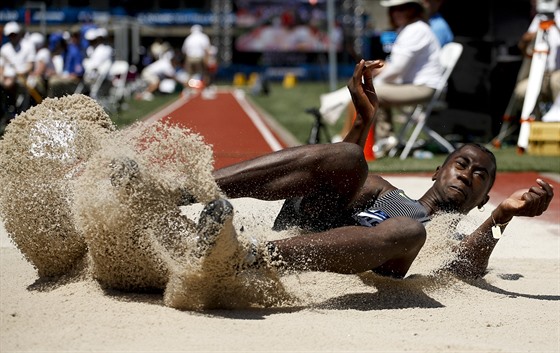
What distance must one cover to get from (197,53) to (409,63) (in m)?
20.3

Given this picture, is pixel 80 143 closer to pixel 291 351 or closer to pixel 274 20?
pixel 291 351

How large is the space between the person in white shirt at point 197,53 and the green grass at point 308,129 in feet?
6.79

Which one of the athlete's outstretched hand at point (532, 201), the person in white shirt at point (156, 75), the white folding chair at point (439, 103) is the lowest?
the person in white shirt at point (156, 75)

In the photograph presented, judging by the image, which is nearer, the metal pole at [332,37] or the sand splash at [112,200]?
the sand splash at [112,200]

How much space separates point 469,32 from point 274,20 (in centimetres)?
2763

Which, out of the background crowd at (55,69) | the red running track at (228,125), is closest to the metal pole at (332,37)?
A: the red running track at (228,125)

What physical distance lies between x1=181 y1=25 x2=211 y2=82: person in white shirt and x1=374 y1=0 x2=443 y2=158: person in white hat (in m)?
19.6

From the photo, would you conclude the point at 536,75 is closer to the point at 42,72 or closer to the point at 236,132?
the point at 236,132

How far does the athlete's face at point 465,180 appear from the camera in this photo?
14.6 feet

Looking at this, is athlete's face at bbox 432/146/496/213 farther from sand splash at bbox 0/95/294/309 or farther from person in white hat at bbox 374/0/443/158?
person in white hat at bbox 374/0/443/158

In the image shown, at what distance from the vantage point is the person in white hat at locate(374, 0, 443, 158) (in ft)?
31.7

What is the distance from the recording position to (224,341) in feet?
11.0

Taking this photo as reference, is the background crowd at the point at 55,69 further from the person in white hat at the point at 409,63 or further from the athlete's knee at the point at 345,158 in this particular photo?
the athlete's knee at the point at 345,158

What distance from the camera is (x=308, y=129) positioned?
14.8m
